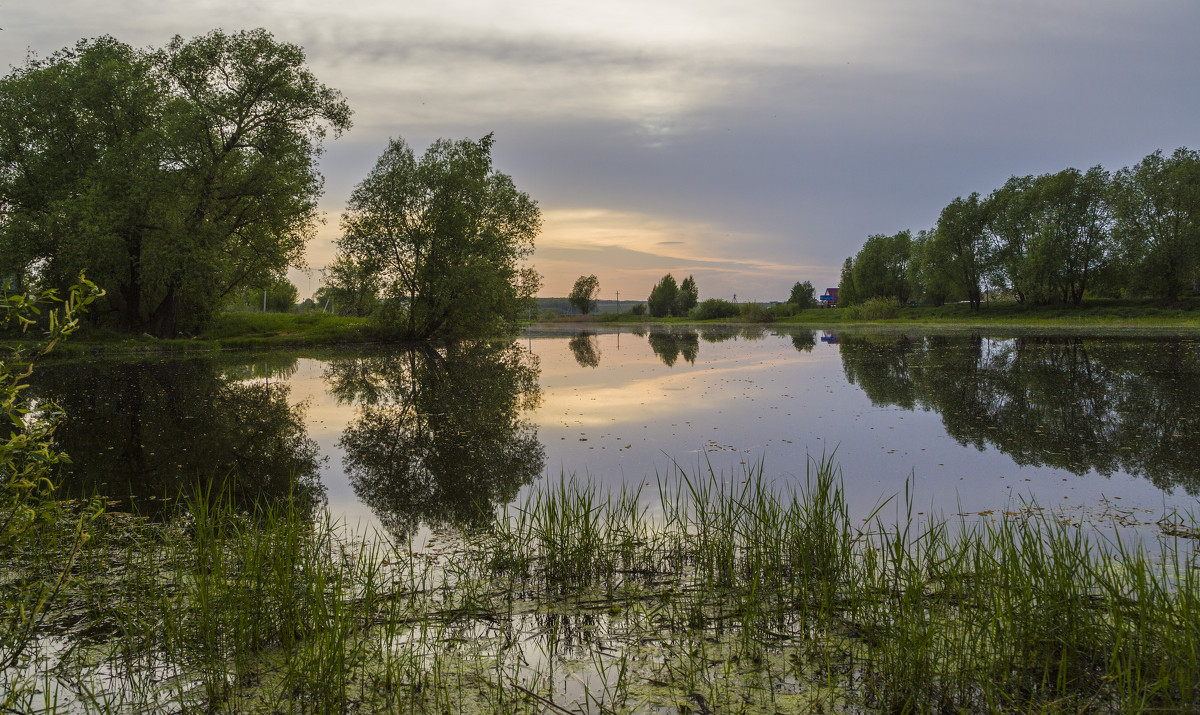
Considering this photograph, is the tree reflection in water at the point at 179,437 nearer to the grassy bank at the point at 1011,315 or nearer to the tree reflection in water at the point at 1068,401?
the tree reflection in water at the point at 1068,401

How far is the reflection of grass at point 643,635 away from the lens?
3.36 metres

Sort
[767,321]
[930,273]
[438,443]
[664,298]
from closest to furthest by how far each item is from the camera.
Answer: [438,443], [930,273], [767,321], [664,298]

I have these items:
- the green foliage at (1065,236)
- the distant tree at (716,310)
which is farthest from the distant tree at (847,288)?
the green foliage at (1065,236)

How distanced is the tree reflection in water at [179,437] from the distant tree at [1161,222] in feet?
231

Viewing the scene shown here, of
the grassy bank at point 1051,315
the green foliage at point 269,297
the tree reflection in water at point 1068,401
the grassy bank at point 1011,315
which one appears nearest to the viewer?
the tree reflection in water at point 1068,401

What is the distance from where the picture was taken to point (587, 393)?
1742 centimetres

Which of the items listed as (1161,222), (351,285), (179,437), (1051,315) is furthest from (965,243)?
(179,437)

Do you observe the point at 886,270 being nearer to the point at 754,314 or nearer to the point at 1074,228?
the point at 754,314

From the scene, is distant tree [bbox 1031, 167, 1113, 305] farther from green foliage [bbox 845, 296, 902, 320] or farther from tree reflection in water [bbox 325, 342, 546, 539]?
tree reflection in water [bbox 325, 342, 546, 539]

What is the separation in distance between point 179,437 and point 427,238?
30472 millimetres

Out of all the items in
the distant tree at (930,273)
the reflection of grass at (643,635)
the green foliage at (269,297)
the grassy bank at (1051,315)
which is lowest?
the reflection of grass at (643,635)

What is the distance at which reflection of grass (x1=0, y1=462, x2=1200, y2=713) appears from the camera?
3363mm

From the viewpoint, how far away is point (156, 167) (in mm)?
31062

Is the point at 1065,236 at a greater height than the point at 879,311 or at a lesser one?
greater
